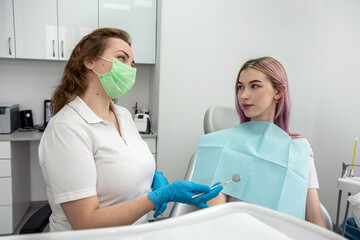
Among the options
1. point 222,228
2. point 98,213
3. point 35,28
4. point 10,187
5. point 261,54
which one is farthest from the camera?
point 261,54

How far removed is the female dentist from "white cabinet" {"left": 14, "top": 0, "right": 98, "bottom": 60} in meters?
1.47

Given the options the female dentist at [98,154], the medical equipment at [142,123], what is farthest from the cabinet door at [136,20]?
the female dentist at [98,154]

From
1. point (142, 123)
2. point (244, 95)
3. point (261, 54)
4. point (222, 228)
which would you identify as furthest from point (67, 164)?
point (261, 54)

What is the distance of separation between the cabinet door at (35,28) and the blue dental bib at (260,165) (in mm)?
1916

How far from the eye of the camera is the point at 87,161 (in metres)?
0.97

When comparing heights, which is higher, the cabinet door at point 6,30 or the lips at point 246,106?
the cabinet door at point 6,30

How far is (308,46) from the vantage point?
2812 mm

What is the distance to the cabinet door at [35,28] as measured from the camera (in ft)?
7.92

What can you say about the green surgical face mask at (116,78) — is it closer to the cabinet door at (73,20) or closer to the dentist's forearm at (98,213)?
the dentist's forearm at (98,213)

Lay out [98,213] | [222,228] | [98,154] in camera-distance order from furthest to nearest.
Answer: [98,154], [98,213], [222,228]

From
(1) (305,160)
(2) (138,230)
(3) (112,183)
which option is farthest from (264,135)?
(2) (138,230)

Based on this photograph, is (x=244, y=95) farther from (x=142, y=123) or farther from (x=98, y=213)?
(x=142, y=123)

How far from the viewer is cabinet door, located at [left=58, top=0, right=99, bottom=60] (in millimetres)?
2484

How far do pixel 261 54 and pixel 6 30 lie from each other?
2.39 m
